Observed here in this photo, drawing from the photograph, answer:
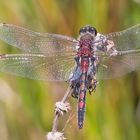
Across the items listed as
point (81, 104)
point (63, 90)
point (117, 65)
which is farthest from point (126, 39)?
point (63, 90)

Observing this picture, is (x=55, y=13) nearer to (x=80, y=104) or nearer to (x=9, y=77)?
(x=9, y=77)

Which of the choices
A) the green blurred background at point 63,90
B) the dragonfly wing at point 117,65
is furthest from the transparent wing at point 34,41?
the green blurred background at point 63,90

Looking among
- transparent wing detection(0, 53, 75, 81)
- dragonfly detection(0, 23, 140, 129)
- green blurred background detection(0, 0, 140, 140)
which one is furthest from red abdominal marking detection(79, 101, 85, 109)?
green blurred background detection(0, 0, 140, 140)

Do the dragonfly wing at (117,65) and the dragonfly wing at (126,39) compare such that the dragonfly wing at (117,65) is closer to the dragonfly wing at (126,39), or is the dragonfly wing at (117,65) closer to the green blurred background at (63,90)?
the dragonfly wing at (126,39)

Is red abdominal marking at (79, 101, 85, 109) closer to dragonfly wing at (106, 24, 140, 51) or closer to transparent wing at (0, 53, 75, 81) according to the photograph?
transparent wing at (0, 53, 75, 81)

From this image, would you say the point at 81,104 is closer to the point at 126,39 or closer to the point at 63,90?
the point at 126,39
